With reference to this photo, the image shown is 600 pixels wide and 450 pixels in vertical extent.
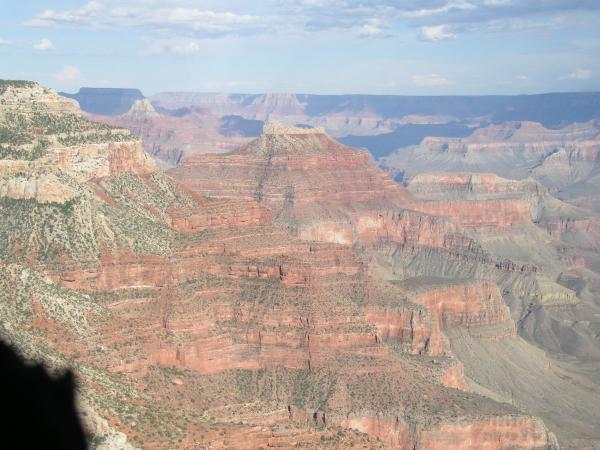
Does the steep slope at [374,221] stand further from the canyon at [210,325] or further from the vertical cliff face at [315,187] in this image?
the canyon at [210,325]

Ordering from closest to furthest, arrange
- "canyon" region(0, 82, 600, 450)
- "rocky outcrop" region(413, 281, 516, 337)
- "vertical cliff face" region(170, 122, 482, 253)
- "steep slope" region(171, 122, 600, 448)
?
1. "canyon" region(0, 82, 600, 450)
2. "rocky outcrop" region(413, 281, 516, 337)
3. "steep slope" region(171, 122, 600, 448)
4. "vertical cliff face" region(170, 122, 482, 253)

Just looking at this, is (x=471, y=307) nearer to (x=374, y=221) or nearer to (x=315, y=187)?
(x=315, y=187)

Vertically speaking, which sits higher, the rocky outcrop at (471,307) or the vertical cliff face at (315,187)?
the vertical cliff face at (315,187)

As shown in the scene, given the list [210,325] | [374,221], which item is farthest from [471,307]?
[210,325]

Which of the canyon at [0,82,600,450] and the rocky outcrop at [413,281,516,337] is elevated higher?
the canyon at [0,82,600,450]

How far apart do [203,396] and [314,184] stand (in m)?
82.4

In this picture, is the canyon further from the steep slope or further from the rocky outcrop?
the steep slope

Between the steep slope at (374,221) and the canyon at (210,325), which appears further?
the steep slope at (374,221)

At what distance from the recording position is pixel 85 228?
6994cm

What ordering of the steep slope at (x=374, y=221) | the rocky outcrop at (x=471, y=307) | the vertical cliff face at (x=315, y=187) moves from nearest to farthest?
the rocky outcrop at (x=471, y=307)
the steep slope at (x=374, y=221)
the vertical cliff face at (x=315, y=187)

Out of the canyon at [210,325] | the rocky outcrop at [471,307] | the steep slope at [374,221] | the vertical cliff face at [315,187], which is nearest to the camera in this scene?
the canyon at [210,325]

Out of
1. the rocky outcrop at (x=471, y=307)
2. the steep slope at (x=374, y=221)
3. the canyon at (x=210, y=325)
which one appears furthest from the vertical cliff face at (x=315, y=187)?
the canyon at (x=210, y=325)

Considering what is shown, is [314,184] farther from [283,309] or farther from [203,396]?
[203,396]

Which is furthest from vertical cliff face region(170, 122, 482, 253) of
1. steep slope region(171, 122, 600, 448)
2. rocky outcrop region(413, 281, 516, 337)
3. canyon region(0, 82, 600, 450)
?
canyon region(0, 82, 600, 450)
